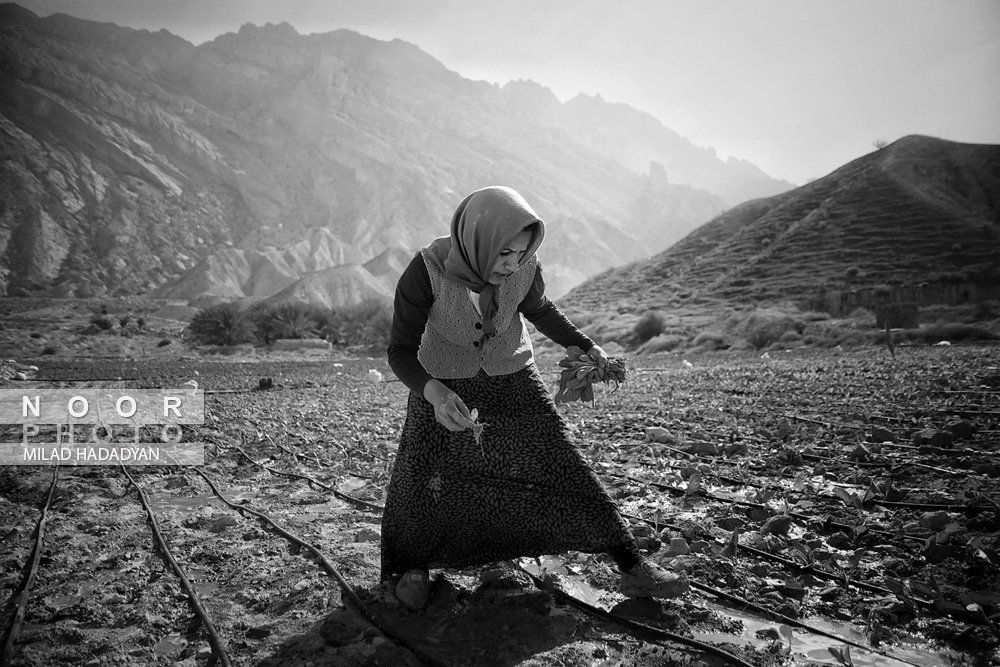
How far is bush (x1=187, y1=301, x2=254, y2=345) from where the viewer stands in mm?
39500

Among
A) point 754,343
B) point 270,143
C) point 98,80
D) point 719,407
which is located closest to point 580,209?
point 270,143

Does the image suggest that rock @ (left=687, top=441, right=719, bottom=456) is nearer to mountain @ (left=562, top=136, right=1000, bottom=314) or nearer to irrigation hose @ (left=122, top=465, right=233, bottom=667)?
irrigation hose @ (left=122, top=465, right=233, bottom=667)

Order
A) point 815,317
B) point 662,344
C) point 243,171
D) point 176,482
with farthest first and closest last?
1. point 243,171
2. point 662,344
3. point 815,317
4. point 176,482

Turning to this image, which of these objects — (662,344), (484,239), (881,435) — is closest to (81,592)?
(484,239)

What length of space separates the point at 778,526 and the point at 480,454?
80.3 inches

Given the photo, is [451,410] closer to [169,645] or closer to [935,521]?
[169,645]

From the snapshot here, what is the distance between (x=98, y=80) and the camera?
131250 millimetres

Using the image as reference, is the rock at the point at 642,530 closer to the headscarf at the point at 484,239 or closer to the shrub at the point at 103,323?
the headscarf at the point at 484,239

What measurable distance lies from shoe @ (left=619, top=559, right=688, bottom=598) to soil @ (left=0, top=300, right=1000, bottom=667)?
90mm

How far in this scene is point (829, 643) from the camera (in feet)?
8.03

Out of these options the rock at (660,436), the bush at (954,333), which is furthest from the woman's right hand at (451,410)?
the bush at (954,333)

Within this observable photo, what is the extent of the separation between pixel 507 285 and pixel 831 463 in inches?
150

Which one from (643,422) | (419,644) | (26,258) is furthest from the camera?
(26,258)

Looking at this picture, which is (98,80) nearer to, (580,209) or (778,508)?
(580,209)
